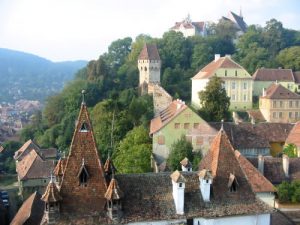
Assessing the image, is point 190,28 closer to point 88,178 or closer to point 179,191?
point 179,191

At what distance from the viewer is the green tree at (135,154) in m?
42.8

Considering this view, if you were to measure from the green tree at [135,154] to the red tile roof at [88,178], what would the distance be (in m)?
19.8

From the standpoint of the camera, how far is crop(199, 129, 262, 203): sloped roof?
934 inches

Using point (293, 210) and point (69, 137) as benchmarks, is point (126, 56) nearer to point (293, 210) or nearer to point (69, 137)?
point (69, 137)

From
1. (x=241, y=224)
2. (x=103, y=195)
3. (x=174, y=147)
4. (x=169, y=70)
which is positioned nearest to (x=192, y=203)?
(x=241, y=224)

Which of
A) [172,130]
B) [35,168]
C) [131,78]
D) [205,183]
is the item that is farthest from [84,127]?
[131,78]

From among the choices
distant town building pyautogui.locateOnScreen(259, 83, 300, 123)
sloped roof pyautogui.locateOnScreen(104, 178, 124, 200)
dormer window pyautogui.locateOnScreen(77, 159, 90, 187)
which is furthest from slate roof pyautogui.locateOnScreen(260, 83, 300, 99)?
dormer window pyautogui.locateOnScreen(77, 159, 90, 187)

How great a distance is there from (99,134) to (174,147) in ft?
46.3

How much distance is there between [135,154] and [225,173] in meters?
21.2

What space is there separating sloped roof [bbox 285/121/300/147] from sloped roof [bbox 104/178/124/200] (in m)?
32.4

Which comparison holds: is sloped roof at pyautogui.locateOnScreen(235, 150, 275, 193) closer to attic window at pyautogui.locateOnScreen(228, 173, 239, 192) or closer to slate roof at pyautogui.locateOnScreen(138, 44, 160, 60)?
attic window at pyautogui.locateOnScreen(228, 173, 239, 192)

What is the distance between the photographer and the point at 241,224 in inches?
917

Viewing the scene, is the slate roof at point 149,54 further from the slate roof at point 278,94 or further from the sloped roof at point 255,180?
the sloped roof at point 255,180

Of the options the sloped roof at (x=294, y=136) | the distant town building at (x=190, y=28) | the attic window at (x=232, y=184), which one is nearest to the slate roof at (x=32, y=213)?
the attic window at (x=232, y=184)
